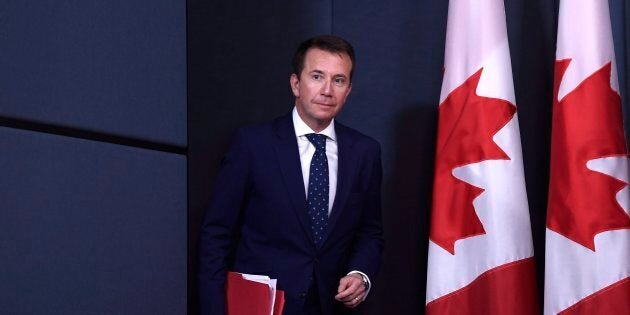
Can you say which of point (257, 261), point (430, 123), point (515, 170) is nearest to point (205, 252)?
point (257, 261)

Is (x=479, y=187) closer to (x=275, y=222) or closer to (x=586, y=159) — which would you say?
(x=586, y=159)

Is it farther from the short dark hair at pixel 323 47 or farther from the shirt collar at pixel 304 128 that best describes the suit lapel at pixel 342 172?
the short dark hair at pixel 323 47

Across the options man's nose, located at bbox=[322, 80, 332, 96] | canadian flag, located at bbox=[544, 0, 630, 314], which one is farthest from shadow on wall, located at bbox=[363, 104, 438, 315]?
man's nose, located at bbox=[322, 80, 332, 96]

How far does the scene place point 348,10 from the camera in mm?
2246

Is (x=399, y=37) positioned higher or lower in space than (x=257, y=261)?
higher

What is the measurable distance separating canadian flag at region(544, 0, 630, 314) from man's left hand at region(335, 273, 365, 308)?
0.57m
